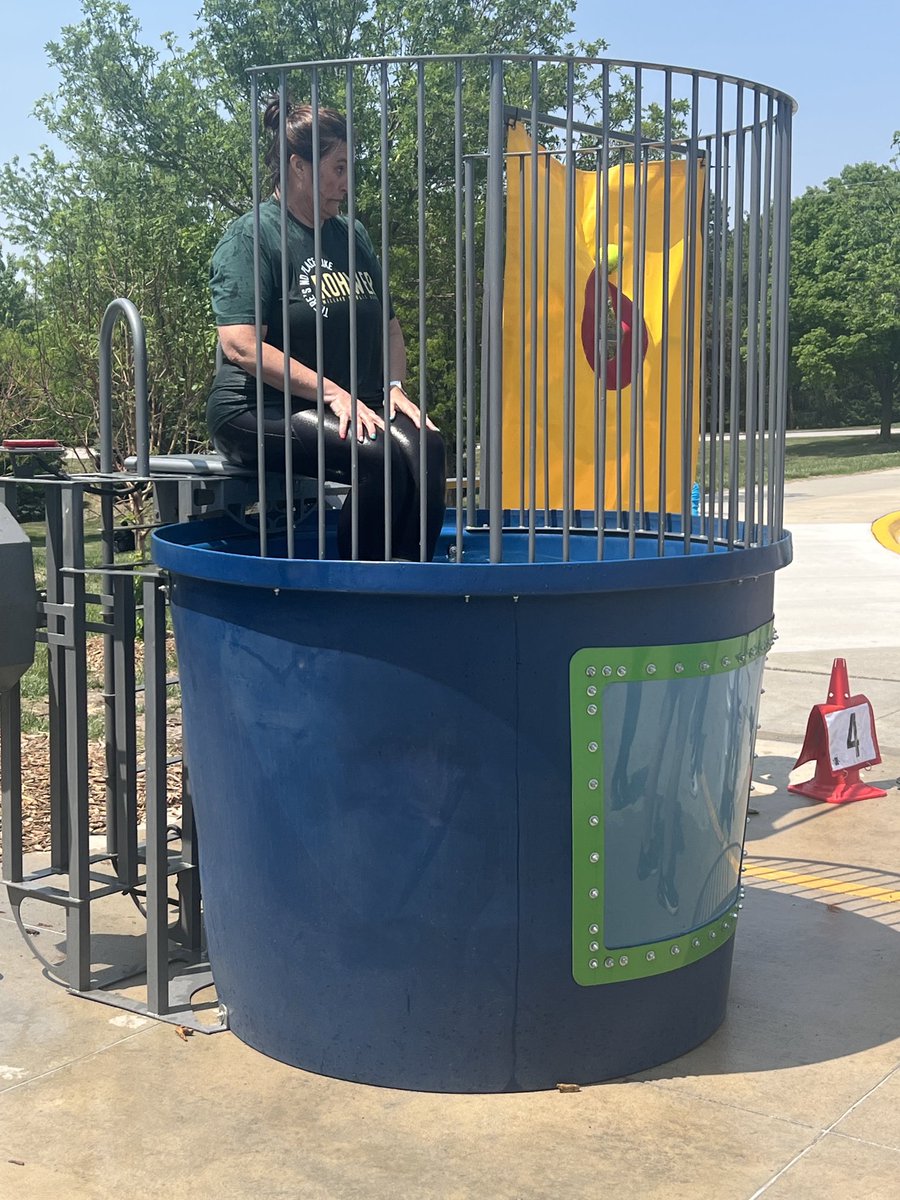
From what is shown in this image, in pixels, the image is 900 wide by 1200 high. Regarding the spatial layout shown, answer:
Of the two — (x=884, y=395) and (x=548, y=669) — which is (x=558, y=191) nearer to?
(x=548, y=669)

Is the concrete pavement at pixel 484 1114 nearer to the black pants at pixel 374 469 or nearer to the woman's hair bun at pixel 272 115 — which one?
the black pants at pixel 374 469

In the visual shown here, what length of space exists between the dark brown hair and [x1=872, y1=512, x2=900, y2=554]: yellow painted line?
13173mm

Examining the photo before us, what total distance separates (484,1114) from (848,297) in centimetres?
4648

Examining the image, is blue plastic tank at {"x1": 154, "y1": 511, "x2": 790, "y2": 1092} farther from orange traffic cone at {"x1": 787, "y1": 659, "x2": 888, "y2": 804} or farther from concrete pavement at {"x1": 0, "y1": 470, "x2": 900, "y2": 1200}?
orange traffic cone at {"x1": 787, "y1": 659, "x2": 888, "y2": 804}

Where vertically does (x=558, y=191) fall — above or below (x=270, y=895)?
above

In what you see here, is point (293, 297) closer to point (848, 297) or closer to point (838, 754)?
point (838, 754)

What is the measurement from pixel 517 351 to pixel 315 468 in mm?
3760

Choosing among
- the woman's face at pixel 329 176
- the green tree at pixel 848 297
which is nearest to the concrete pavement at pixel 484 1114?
the woman's face at pixel 329 176

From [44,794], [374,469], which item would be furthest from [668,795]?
[44,794]

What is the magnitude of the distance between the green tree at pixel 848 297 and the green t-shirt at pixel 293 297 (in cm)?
4317

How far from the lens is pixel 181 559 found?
3.58m

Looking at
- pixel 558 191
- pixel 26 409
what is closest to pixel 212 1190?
pixel 558 191

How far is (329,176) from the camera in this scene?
12.4 ft

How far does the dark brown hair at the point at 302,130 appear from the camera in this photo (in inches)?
146
